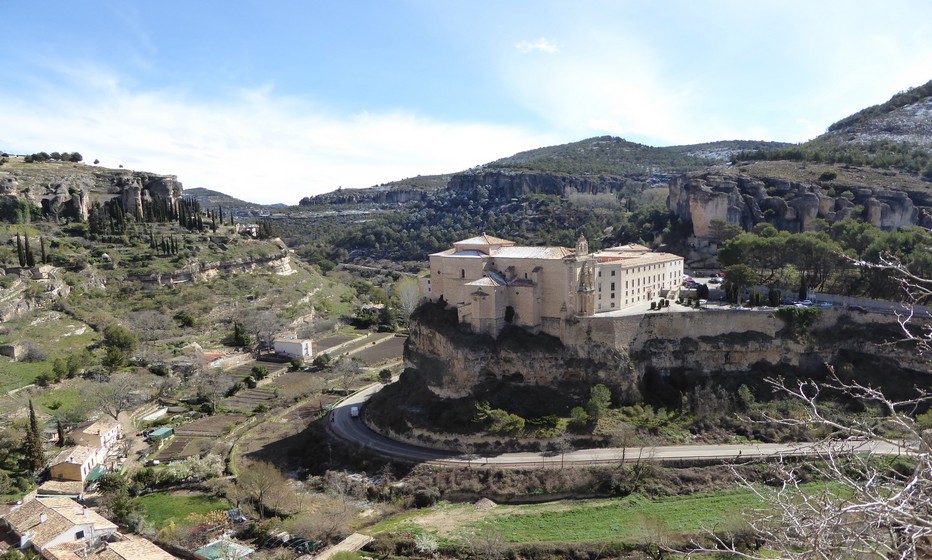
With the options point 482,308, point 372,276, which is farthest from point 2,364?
point 372,276

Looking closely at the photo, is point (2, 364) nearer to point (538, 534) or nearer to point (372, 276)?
point (538, 534)

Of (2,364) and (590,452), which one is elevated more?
(2,364)

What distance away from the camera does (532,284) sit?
36438 millimetres

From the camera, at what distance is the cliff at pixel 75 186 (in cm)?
6681

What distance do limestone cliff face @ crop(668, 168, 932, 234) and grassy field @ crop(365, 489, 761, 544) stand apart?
Result: 37327 millimetres

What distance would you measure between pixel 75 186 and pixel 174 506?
59.5 meters

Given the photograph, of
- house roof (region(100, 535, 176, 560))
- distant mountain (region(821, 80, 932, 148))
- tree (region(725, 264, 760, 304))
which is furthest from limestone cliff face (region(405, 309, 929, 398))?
distant mountain (region(821, 80, 932, 148))

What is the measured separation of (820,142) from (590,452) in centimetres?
8639

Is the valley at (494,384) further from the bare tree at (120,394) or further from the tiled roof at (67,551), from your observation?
the tiled roof at (67,551)

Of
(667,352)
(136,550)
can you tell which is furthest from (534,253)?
(136,550)

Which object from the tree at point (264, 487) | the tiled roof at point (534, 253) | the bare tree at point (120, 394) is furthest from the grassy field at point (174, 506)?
the tiled roof at point (534, 253)

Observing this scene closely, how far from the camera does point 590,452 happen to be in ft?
105

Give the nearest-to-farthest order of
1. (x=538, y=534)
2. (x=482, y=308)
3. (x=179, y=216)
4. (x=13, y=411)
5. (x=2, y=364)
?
(x=538, y=534) → (x=13, y=411) → (x=482, y=308) → (x=2, y=364) → (x=179, y=216)

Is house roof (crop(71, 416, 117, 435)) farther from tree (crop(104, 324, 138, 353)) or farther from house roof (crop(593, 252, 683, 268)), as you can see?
house roof (crop(593, 252, 683, 268))
